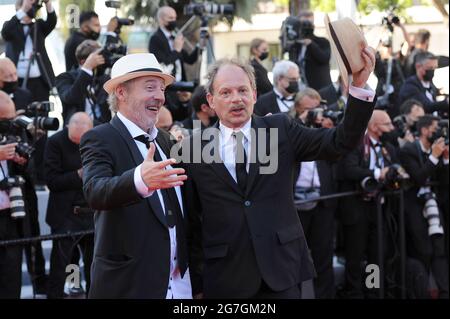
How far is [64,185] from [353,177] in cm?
263

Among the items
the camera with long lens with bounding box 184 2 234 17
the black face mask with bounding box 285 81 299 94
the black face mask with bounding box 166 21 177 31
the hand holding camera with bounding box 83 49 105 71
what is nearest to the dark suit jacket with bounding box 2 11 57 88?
the hand holding camera with bounding box 83 49 105 71

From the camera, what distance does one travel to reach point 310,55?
966 cm

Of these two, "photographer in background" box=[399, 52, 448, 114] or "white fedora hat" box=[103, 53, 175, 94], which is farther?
"photographer in background" box=[399, 52, 448, 114]

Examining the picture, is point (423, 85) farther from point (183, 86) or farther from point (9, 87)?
point (9, 87)

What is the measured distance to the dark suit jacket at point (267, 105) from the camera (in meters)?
7.89

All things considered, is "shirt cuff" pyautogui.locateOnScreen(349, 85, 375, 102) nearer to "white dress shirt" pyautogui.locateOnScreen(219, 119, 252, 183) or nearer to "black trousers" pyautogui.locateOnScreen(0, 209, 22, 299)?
"white dress shirt" pyautogui.locateOnScreen(219, 119, 252, 183)

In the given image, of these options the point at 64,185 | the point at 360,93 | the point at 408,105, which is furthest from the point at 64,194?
the point at 408,105

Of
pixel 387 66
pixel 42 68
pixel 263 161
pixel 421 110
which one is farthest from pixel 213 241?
pixel 387 66

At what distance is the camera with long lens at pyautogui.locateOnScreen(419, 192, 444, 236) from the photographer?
847 centimetres

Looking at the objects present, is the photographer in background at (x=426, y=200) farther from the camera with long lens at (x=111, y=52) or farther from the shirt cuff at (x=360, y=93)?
the shirt cuff at (x=360, y=93)

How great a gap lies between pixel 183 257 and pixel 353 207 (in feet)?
13.7

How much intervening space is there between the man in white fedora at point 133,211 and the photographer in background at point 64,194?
268 centimetres

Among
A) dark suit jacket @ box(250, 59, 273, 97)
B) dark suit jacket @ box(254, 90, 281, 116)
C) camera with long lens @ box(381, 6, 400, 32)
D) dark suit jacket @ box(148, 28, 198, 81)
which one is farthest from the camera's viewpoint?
camera with long lens @ box(381, 6, 400, 32)

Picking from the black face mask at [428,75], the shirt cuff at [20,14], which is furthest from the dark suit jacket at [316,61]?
the shirt cuff at [20,14]
